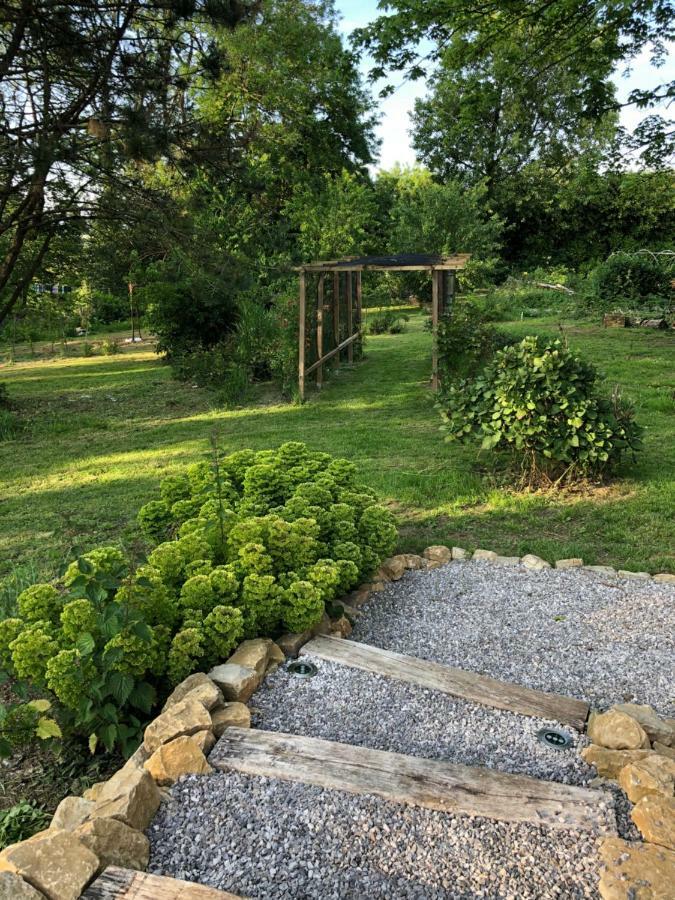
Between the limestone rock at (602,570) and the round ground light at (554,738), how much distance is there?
173cm

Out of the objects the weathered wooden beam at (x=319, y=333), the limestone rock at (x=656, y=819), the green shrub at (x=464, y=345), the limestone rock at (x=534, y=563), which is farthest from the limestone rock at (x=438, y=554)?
the weathered wooden beam at (x=319, y=333)

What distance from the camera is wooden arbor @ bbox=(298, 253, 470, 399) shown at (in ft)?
30.8

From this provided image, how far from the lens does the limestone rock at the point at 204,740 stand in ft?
6.57

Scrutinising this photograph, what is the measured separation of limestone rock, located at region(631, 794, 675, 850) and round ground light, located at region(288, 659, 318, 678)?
3.91 ft

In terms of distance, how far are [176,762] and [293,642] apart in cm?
86

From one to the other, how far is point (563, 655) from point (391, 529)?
1072mm

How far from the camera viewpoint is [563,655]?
2.87 metres

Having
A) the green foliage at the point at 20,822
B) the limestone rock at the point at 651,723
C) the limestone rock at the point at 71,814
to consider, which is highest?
the limestone rock at the point at 71,814

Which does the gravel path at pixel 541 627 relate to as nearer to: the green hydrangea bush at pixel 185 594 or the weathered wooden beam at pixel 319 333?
the green hydrangea bush at pixel 185 594

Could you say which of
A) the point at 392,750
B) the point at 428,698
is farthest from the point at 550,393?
the point at 392,750

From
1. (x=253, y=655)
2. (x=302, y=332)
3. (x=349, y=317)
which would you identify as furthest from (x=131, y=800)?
(x=349, y=317)

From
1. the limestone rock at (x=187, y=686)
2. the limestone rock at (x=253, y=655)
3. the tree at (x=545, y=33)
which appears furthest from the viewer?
the tree at (x=545, y=33)

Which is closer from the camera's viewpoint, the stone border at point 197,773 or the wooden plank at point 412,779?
the stone border at point 197,773

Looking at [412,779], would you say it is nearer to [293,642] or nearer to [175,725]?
[175,725]
